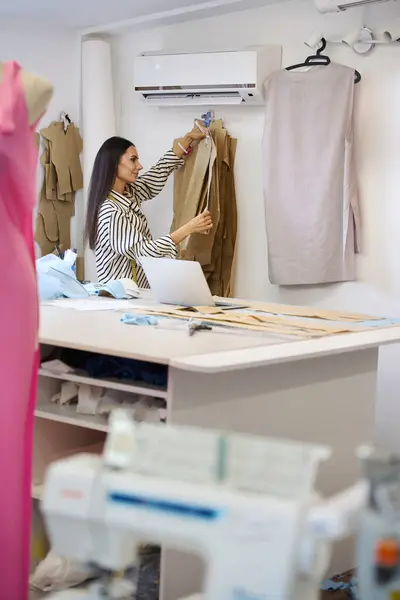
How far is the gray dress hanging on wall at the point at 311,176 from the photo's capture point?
3719mm

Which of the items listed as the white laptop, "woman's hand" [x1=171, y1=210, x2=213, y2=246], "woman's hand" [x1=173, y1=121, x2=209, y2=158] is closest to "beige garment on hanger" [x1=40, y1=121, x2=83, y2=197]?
"woman's hand" [x1=173, y1=121, x2=209, y2=158]

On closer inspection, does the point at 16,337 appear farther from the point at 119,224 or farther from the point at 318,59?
the point at 318,59

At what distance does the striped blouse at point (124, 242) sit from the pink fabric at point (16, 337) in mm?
1996

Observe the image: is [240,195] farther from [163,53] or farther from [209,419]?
[209,419]

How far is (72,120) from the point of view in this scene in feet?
16.1

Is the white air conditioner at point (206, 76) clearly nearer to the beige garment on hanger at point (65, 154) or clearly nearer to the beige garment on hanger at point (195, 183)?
the beige garment on hanger at point (195, 183)

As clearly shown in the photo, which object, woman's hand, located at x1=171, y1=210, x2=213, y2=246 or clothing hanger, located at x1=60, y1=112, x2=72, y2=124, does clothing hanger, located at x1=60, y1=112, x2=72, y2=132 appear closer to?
clothing hanger, located at x1=60, y1=112, x2=72, y2=124

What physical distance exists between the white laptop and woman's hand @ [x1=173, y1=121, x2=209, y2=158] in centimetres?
147

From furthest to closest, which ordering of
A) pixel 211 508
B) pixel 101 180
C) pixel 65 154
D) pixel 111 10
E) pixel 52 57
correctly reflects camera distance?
pixel 52 57, pixel 65 154, pixel 111 10, pixel 101 180, pixel 211 508

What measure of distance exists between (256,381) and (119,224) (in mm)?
1637

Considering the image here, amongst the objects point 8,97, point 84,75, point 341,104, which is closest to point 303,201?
point 341,104

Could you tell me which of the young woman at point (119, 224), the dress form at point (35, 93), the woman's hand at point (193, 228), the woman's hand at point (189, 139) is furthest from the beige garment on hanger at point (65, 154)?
the dress form at point (35, 93)

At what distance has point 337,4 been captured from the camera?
3.54 metres

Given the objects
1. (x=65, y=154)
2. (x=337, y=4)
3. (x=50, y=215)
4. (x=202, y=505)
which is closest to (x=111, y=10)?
(x=65, y=154)
